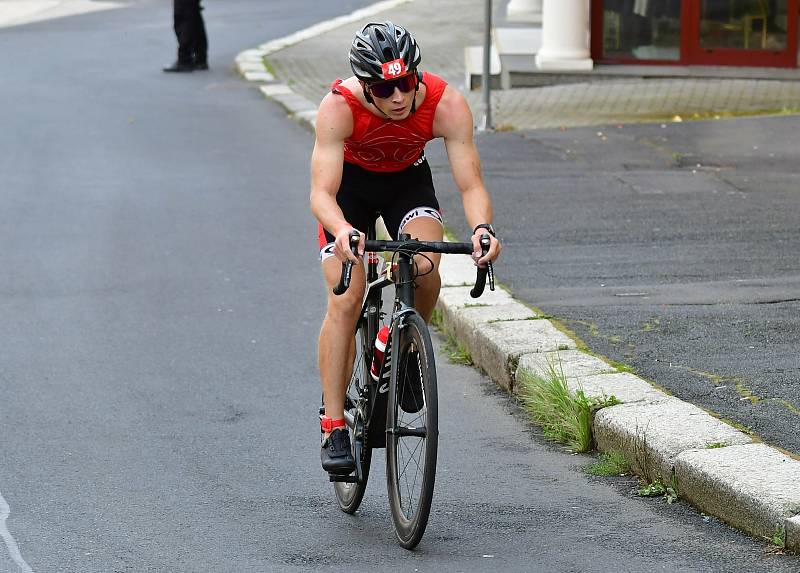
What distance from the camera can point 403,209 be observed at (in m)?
5.66

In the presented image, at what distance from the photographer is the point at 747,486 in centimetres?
523

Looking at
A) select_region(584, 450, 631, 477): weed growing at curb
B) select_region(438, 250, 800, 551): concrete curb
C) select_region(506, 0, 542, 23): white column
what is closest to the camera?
select_region(438, 250, 800, 551): concrete curb

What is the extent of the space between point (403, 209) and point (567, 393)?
1.42 m

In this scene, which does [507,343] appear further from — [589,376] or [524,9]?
[524,9]

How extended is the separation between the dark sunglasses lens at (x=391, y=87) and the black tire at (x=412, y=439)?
2.57 ft

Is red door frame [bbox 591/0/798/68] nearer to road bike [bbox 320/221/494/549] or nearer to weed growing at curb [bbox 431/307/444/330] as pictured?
weed growing at curb [bbox 431/307/444/330]

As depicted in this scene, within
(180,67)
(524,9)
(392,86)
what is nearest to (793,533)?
(392,86)

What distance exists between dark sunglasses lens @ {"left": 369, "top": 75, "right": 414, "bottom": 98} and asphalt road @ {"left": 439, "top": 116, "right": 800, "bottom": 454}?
2045 mm

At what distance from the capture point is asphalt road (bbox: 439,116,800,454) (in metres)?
7.19

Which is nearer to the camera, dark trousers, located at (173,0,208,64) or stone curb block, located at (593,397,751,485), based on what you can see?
stone curb block, located at (593,397,751,485)

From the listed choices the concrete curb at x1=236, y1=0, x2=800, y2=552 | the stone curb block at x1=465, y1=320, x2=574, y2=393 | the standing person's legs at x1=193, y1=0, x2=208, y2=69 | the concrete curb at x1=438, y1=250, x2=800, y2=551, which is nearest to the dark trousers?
the standing person's legs at x1=193, y1=0, x2=208, y2=69

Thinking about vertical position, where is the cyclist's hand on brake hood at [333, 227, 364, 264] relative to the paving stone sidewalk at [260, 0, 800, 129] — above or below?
above

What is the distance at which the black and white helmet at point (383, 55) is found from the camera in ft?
17.1

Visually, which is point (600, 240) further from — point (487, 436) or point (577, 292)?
point (487, 436)
